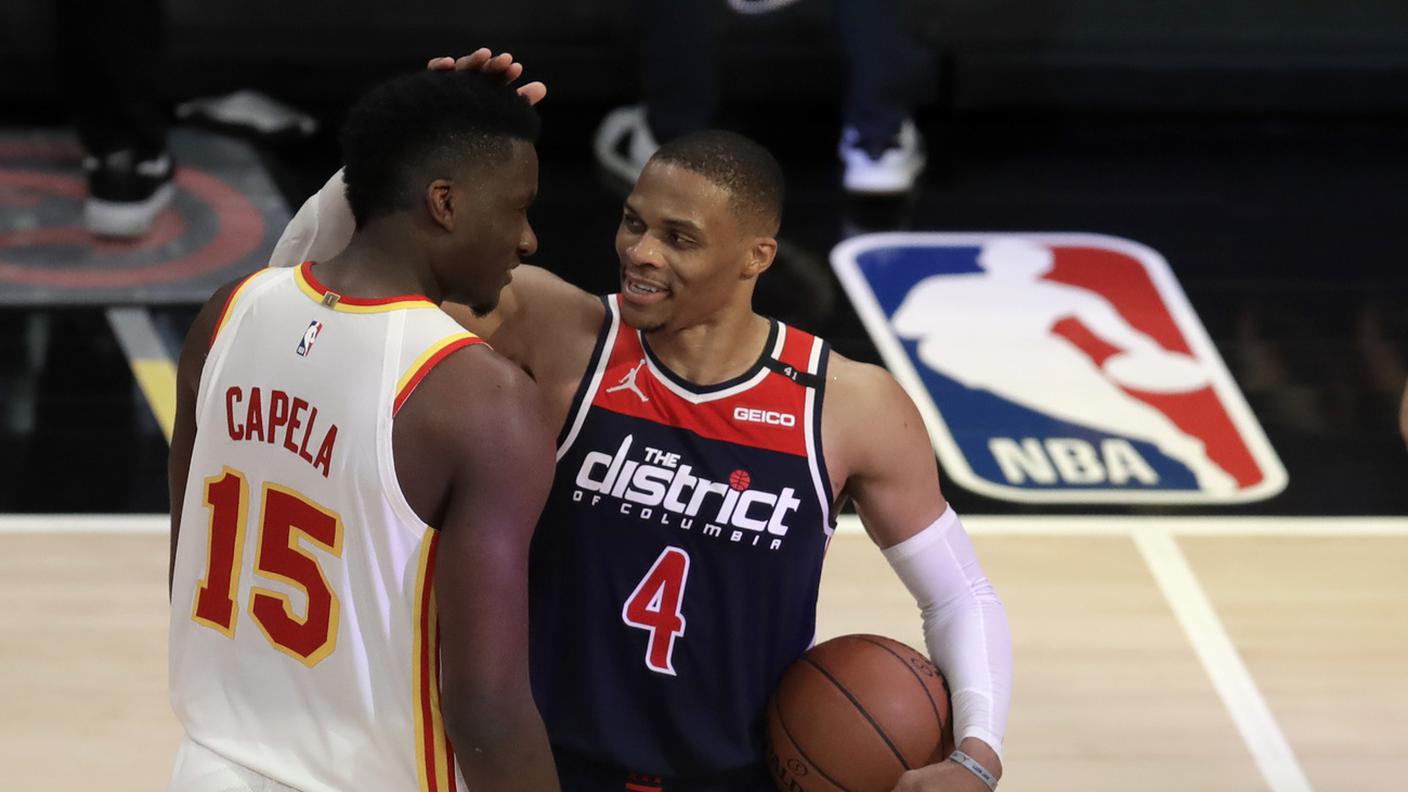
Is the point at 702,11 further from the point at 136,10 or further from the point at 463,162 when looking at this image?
the point at 463,162

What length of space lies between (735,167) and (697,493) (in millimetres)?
501

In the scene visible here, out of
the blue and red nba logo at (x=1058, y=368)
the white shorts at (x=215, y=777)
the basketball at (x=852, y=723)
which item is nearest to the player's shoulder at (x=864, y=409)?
the basketball at (x=852, y=723)

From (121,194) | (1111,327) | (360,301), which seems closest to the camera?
(360,301)

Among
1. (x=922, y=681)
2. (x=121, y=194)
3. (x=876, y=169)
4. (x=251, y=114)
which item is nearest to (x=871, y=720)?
(x=922, y=681)

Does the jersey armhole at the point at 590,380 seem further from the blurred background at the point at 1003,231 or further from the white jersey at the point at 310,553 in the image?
the blurred background at the point at 1003,231

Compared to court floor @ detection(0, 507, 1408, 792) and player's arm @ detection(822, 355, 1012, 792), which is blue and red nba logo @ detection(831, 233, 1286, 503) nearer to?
court floor @ detection(0, 507, 1408, 792)

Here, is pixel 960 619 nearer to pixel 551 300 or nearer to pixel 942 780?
pixel 942 780

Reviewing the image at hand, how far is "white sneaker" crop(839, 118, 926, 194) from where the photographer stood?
24.4ft

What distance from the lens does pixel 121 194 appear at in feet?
22.0

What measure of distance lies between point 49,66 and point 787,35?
120 inches

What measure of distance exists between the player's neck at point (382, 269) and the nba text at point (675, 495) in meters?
0.56

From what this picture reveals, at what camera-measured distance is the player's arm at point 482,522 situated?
2.31 metres

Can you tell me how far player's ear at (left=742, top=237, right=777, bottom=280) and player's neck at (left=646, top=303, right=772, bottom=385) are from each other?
6cm

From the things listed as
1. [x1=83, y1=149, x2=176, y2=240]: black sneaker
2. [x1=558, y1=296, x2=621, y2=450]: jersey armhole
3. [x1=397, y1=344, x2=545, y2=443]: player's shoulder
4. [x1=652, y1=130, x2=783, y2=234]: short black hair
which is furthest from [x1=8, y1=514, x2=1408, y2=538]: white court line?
[x1=397, y1=344, x2=545, y2=443]: player's shoulder
